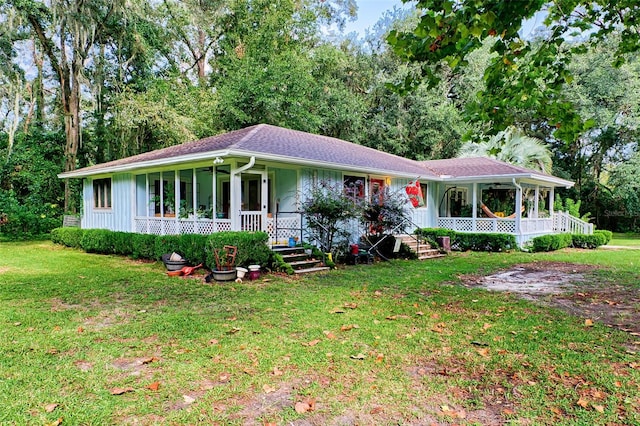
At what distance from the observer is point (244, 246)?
8711 millimetres

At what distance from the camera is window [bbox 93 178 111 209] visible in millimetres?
14086

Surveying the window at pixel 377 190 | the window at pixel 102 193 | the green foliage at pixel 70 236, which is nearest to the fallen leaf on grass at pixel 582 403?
the window at pixel 377 190

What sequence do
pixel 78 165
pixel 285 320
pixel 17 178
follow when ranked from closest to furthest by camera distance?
1. pixel 285 320
2. pixel 17 178
3. pixel 78 165

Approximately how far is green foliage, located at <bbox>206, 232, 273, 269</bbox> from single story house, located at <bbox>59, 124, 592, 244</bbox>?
0.78 meters

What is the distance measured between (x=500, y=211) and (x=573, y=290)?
962 centimetres

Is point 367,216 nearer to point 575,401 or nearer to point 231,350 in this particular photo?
point 231,350

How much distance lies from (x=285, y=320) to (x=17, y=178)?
19.6 metres

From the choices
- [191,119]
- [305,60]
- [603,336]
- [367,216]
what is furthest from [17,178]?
[603,336]

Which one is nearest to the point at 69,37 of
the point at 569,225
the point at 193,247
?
the point at 193,247

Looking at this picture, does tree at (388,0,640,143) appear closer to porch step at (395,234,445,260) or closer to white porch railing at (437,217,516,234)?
porch step at (395,234,445,260)

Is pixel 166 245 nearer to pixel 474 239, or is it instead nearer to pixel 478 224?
pixel 474 239

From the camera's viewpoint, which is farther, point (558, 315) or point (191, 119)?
point (191, 119)

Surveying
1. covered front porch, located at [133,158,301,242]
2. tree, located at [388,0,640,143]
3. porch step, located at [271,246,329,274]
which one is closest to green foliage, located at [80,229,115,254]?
covered front porch, located at [133,158,301,242]

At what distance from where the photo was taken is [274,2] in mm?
23078
